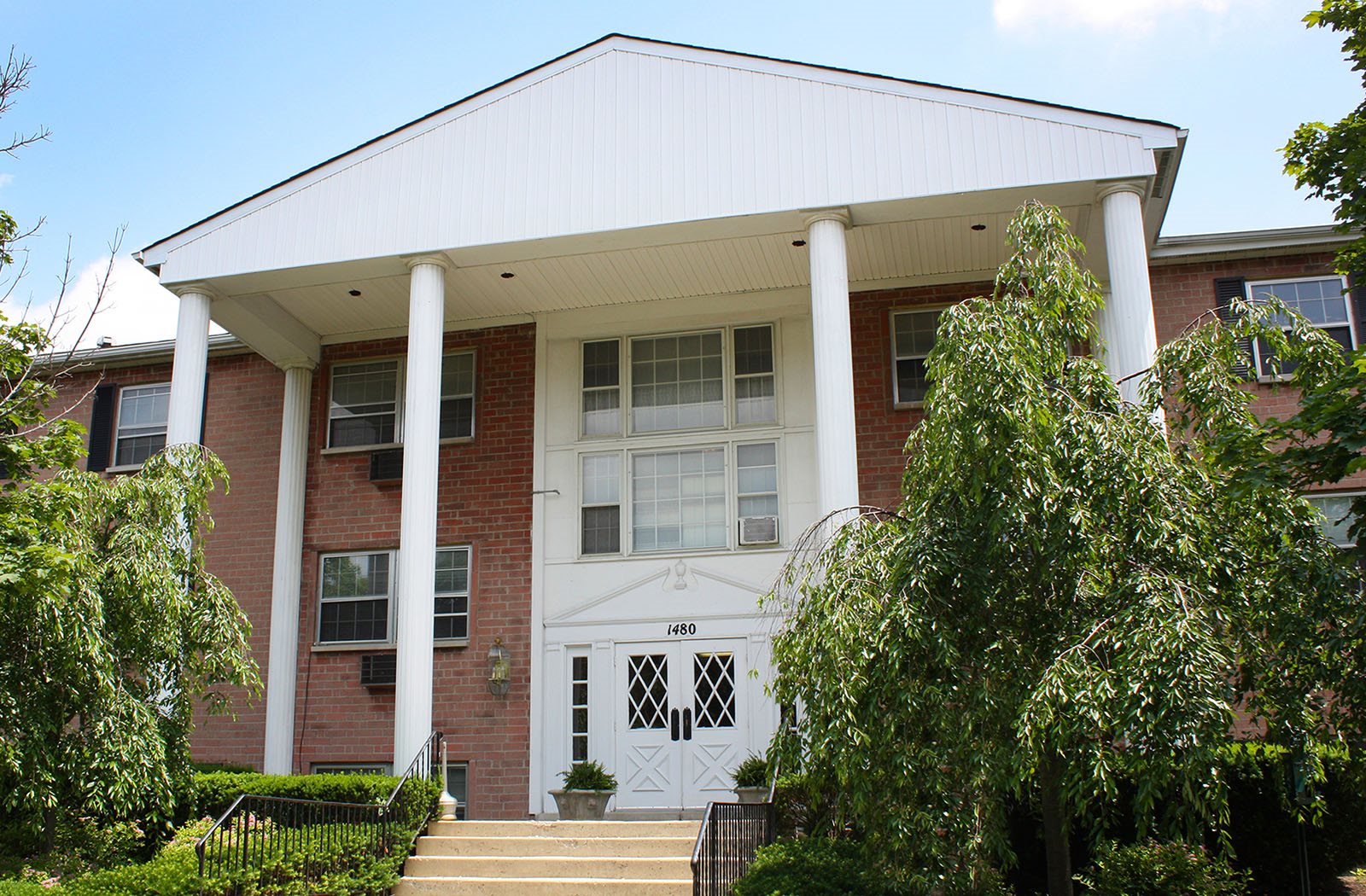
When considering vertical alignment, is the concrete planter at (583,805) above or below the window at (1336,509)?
below

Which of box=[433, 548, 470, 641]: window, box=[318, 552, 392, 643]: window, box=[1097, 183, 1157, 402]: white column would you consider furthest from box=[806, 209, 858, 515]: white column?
box=[318, 552, 392, 643]: window

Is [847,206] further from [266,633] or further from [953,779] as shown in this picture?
[266,633]

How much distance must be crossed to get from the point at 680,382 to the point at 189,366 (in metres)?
6.68

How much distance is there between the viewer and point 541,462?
1769 centimetres

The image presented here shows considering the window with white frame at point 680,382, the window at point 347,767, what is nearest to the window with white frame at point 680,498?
the window with white frame at point 680,382

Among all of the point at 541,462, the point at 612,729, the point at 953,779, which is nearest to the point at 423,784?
the point at 612,729

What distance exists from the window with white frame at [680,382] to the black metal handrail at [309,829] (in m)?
5.83

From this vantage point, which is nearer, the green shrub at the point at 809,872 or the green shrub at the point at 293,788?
the green shrub at the point at 809,872

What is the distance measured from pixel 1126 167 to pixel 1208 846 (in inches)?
286

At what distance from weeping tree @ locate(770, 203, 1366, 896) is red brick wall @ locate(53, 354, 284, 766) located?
11.6m

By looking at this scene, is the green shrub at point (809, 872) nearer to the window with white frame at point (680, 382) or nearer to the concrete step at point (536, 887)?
the concrete step at point (536, 887)

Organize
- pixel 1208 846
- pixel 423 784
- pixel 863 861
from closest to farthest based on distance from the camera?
1. pixel 863 861
2. pixel 1208 846
3. pixel 423 784

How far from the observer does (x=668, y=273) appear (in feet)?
54.5

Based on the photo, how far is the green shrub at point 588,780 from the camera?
47.6ft
